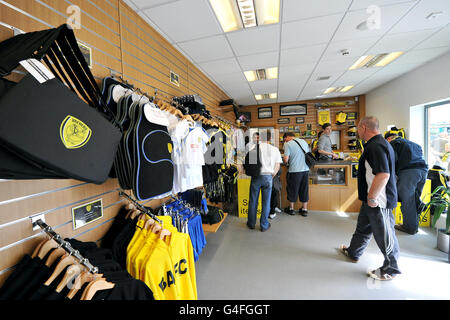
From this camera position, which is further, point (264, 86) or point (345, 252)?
point (264, 86)

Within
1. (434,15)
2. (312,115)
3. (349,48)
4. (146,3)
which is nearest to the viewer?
(146,3)

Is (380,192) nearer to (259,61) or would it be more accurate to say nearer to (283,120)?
(259,61)

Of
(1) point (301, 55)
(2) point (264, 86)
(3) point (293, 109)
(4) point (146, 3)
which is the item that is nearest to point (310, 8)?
(1) point (301, 55)

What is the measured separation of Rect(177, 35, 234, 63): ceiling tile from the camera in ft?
8.96

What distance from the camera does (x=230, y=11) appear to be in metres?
2.27

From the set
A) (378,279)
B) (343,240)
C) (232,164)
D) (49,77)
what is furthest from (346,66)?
(49,77)

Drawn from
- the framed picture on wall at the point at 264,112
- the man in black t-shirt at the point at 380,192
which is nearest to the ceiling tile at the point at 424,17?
the man in black t-shirt at the point at 380,192

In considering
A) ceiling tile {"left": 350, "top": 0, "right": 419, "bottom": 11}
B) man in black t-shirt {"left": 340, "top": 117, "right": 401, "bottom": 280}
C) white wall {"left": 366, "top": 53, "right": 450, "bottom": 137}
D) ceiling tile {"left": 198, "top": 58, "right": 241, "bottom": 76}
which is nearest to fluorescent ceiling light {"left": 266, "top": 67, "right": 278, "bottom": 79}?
ceiling tile {"left": 198, "top": 58, "right": 241, "bottom": 76}

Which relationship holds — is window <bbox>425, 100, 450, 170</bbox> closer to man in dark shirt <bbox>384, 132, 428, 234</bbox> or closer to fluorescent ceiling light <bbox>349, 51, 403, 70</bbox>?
man in dark shirt <bbox>384, 132, 428, 234</bbox>

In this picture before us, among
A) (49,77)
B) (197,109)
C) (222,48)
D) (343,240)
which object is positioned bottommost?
(343,240)

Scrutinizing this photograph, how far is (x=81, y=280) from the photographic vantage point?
34.0 inches

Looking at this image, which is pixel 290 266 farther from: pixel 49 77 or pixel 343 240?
pixel 49 77

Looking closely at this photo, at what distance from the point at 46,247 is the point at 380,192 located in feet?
9.42
